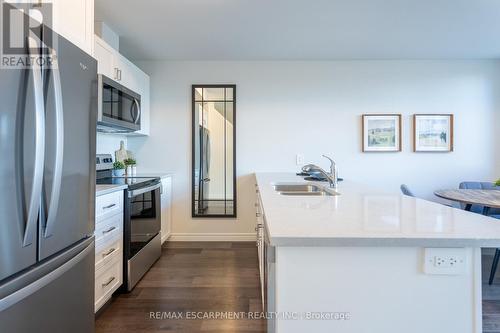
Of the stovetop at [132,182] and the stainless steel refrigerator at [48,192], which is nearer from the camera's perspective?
the stainless steel refrigerator at [48,192]

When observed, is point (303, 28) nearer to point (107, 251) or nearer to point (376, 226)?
point (376, 226)

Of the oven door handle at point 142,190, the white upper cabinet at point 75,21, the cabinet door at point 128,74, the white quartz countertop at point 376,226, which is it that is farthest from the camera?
the cabinet door at point 128,74

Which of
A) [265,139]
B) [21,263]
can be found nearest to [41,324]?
[21,263]

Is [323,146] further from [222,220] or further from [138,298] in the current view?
[138,298]

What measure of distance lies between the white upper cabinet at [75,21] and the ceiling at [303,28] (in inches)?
32.7

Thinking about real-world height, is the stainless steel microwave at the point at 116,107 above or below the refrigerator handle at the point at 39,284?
above

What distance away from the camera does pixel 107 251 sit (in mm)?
1949

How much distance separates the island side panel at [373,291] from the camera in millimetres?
859

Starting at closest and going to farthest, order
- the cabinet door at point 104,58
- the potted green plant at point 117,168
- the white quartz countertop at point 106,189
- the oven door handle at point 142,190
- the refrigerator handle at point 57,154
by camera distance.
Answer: the refrigerator handle at point 57,154 < the white quartz countertop at point 106,189 < the oven door handle at point 142,190 < the cabinet door at point 104,58 < the potted green plant at point 117,168

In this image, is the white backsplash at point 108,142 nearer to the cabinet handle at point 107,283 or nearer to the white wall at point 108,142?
the white wall at point 108,142

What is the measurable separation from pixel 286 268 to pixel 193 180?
2.80 m

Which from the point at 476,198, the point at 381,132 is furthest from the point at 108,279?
the point at 381,132

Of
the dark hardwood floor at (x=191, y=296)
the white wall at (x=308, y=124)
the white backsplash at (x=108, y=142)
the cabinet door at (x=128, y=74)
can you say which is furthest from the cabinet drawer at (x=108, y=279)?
the cabinet door at (x=128, y=74)

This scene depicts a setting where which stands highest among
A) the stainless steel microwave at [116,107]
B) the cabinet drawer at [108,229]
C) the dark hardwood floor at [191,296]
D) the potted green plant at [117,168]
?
the stainless steel microwave at [116,107]
